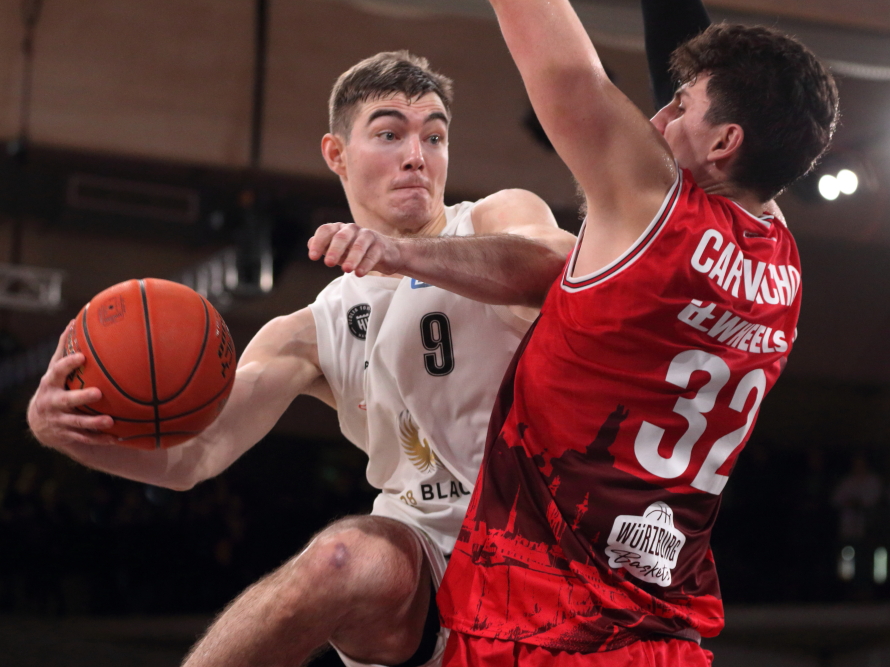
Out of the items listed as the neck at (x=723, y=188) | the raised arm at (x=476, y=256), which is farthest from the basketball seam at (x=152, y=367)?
the neck at (x=723, y=188)

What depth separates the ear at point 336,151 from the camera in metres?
2.92

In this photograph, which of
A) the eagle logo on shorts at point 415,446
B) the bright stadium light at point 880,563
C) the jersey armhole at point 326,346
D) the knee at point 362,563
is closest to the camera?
the knee at point 362,563

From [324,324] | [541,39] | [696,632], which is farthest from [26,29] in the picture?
[696,632]

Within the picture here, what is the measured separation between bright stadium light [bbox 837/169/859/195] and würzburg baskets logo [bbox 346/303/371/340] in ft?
15.9

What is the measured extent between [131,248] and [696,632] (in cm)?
910

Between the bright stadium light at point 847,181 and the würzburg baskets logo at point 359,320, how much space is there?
485 cm

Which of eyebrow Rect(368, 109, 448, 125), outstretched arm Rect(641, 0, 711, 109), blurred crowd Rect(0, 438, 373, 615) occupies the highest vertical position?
outstretched arm Rect(641, 0, 711, 109)

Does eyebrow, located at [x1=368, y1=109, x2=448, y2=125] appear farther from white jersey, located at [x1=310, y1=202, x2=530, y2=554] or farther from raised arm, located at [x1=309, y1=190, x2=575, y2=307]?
raised arm, located at [x1=309, y1=190, x2=575, y2=307]

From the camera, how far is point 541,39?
187 centimetres

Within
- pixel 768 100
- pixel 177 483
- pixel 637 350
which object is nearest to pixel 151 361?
pixel 177 483

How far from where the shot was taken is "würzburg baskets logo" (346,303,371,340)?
2.66m

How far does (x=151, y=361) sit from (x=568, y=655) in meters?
1.14

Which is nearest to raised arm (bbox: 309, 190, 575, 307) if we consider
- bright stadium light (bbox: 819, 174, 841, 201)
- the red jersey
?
the red jersey

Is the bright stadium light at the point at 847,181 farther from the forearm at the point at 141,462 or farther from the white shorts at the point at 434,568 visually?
the forearm at the point at 141,462
